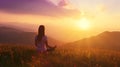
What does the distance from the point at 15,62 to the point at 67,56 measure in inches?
91.2

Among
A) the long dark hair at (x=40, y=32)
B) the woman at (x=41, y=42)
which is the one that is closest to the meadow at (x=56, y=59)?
the woman at (x=41, y=42)

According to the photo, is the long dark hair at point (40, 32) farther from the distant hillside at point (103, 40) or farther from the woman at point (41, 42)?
the distant hillside at point (103, 40)

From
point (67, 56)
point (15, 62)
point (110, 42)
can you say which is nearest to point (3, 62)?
point (15, 62)

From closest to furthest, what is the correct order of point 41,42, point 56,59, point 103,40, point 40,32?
point 56,59 < point 40,32 < point 41,42 < point 103,40

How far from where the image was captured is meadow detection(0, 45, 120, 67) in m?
12.2

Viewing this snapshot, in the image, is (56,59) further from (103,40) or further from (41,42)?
(103,40)

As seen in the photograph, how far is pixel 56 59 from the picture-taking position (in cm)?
1305

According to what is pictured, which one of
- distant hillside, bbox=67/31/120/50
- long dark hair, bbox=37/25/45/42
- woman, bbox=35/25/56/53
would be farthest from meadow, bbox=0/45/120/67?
distant hillside, bbox=67/31/120/50

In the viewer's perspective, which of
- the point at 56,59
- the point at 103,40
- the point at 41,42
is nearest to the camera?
the point at 56,59

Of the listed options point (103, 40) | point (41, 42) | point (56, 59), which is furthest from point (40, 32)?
point (103, 40)

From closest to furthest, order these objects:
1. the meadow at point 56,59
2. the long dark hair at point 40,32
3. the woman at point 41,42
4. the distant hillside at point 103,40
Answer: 1. the meadow at point 56,59
2. the long dark hair at point 40,32
3. the woman at point 41,42
4. the distant hillside at point 103,40

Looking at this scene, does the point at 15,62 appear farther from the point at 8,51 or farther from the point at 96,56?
the point at 96,56

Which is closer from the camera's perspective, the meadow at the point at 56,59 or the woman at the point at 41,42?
the meadow at the point at 56,59

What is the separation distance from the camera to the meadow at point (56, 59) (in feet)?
40.0
